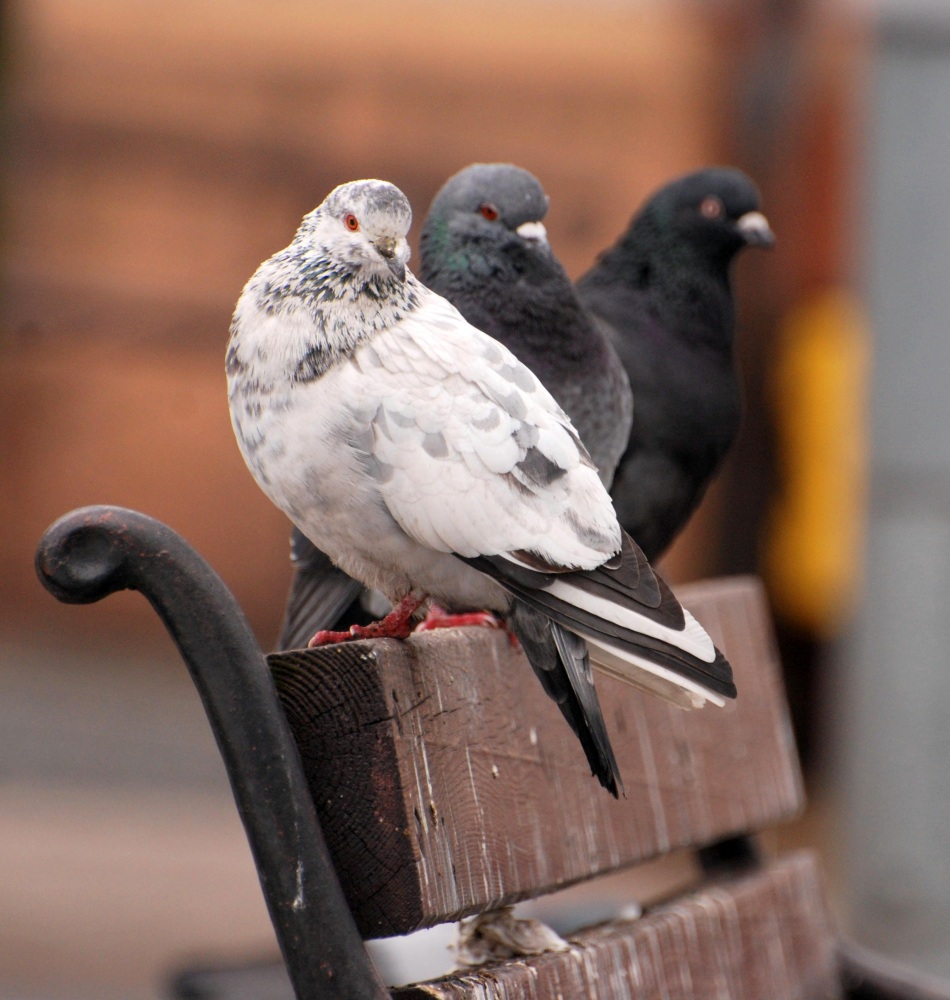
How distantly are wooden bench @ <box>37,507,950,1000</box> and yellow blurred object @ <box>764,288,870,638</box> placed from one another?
3615mm

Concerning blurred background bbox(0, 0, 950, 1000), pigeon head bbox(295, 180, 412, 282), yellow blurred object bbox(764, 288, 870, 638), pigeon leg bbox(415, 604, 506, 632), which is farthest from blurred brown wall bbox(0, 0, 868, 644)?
pigeon head bbox(295, 180, 412, 282)

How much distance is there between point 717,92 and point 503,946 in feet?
17.8

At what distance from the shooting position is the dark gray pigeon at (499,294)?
2.24 m

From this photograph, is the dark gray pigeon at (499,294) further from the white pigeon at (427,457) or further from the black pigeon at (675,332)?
the white pigeon at (427,457)

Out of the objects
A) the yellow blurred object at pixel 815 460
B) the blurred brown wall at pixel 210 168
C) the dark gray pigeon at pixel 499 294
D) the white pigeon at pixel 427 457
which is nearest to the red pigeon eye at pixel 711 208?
the dark gray pigeon at pixel 499 294

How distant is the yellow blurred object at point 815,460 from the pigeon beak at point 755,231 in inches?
113

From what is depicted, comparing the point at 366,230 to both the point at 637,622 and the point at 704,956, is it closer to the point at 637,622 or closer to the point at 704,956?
the point at 637,622

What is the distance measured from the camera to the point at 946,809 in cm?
447

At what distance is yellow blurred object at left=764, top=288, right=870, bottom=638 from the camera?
593 cm

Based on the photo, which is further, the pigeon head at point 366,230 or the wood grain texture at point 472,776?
the pigeon head at point 366,230

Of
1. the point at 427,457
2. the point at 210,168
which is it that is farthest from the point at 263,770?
the point at 210,168

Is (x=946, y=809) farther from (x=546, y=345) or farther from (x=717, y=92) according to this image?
(x=717, y=92)

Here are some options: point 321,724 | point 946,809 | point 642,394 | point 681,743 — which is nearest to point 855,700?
point 946,809

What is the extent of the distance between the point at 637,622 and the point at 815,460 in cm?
478
